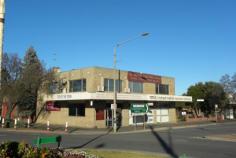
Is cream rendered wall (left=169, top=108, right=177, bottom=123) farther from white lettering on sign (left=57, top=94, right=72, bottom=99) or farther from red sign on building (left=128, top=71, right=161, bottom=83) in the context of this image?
white lettering on sign (left=57, top=94, right=72, bottom=99)

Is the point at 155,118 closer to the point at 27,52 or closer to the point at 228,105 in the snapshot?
the point at 228,105

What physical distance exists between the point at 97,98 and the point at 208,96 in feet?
122

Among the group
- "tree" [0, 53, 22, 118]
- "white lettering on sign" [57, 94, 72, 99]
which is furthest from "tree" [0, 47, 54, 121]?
"white lettering on sign" [57, 94, 72, 99]

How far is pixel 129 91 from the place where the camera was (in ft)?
149

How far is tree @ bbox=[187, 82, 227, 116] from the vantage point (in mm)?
68375

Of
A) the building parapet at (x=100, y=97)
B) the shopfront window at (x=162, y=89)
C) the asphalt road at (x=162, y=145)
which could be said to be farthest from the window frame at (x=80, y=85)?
the asphalt road at (x=162, y=145)

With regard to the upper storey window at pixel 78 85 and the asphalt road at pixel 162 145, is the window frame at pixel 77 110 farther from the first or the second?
the asphalt road at pixel 162 145

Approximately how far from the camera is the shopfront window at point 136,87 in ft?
153

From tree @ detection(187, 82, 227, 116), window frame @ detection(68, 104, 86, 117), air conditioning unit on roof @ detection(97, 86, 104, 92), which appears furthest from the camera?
tree @ detection(187, 82, 227, 116)

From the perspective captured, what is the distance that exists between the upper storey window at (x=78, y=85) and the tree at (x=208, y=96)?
3101 centimetres

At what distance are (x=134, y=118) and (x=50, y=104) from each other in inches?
431

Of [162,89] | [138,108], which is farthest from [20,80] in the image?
[162,89]

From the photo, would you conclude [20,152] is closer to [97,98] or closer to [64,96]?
[97,98]

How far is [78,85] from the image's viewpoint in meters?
43.3
